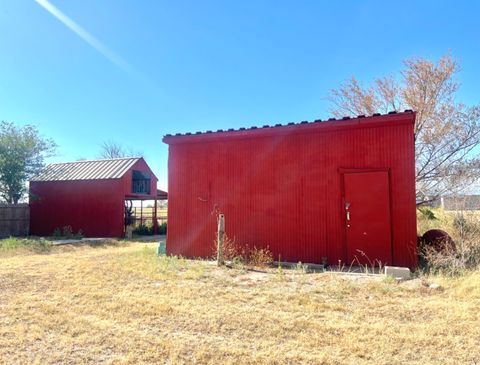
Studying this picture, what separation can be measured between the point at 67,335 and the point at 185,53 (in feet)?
32.0

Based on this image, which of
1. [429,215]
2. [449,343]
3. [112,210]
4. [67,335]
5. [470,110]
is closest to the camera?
[449,343]

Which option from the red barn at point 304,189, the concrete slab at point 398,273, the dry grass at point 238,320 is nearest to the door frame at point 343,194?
the red barn at point 304,189

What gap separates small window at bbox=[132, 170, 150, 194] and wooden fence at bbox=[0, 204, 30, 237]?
5.70 metres

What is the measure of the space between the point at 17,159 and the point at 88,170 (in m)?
3.28

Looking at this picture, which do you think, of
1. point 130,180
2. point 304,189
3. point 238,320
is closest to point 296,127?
point 304,189

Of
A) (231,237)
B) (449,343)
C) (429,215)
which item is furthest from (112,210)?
(449,343)

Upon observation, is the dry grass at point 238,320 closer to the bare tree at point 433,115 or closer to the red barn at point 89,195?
the bare tree at point 433,115

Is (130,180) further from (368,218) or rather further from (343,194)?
(368,218)

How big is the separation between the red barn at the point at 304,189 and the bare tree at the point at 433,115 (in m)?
6.77

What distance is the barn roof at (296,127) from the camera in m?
7.21

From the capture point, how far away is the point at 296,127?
7.92 m

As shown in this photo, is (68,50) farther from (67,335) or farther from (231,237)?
(67,335)

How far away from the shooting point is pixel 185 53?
1173 cm

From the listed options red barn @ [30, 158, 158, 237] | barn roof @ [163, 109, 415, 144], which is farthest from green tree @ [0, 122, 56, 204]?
barn roof @ [163, 109, 415, 144]
